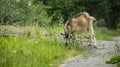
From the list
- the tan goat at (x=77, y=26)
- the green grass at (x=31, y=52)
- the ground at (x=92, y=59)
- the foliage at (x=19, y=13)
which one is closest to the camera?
the green grass at (x=31, y=52)

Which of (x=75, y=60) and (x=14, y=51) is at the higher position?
(x=14, y=51)

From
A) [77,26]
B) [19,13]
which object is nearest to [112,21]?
[19,13]

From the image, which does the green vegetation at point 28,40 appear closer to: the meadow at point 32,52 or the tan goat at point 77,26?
the meadow at point 32,52

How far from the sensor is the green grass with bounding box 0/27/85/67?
28.5 feet

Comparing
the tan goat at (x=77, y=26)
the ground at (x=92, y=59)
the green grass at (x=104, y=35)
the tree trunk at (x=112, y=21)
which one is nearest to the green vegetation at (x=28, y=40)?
the ground at (x=92, y=59)

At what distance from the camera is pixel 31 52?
9.49 m

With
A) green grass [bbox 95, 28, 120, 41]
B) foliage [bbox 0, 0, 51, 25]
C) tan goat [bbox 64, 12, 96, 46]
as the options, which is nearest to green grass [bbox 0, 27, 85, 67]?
tan goat [bbox 64, 12, 96, 46]

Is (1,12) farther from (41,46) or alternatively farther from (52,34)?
(41,46)

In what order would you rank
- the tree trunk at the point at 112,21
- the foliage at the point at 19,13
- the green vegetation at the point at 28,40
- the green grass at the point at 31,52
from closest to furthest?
1. the green grass at the point at 31,52
2. the green vegetation at the point at 28,40
3. the foliage at the point at 19,13
4. the tree trunk at the point at 112,21

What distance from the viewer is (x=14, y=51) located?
8.88m

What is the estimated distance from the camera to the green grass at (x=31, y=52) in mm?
8672

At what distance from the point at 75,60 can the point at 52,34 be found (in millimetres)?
3011

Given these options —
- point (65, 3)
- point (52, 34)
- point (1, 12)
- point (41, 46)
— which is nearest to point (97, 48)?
point (52, 34)

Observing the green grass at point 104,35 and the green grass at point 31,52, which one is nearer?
the green grass at point 31,52
